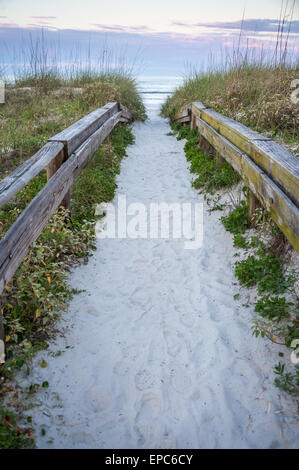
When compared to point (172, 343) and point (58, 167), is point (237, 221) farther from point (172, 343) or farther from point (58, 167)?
point (58, 167)

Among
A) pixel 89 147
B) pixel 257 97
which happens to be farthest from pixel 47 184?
pixel 257 97

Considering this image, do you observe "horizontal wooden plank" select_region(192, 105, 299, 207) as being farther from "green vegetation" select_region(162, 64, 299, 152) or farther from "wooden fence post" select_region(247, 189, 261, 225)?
"green vegetation" select_region(162, 64, 299, 152)

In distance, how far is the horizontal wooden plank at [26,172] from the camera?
2.92 meters

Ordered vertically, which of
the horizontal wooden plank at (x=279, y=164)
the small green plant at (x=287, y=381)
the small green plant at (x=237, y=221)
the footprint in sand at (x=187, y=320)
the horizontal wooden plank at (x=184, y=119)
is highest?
the horizontal wooden plank at (x=279, y=164)

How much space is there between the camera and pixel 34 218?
320 centimetres

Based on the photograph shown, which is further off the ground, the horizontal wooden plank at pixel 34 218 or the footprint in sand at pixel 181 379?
the horizontal wooden plank at pixel 34 218

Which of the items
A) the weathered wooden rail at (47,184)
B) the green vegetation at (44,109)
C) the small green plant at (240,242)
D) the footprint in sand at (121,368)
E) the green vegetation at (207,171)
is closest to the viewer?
the weathered wooden rail at (47,184)

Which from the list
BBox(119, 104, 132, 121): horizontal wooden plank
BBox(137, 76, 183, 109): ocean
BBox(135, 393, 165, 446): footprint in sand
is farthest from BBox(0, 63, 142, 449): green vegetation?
BBox(137, 76, 183, 109): ocean

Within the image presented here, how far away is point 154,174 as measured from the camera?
7.08m

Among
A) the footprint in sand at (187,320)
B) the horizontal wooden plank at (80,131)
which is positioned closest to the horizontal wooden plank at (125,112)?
the horizontal wooden plank at (80,131)

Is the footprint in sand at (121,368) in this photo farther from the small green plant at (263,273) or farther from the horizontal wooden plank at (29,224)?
the small green plant at (263,273)

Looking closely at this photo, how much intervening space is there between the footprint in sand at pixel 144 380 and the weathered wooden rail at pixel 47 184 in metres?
1.19

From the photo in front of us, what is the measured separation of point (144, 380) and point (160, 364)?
20cm

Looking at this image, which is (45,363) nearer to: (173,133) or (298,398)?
(298,398)
